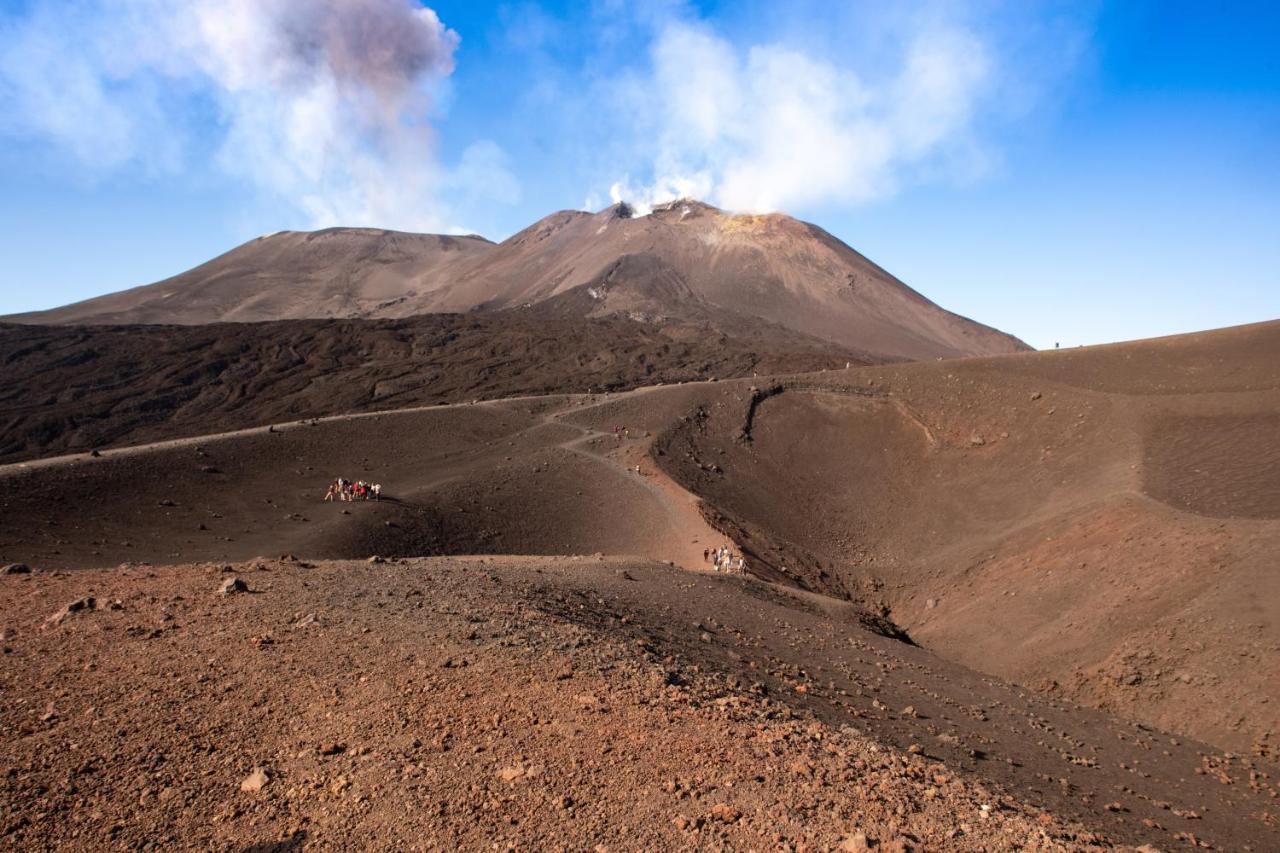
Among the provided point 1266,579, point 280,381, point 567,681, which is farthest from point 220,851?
point 280,381

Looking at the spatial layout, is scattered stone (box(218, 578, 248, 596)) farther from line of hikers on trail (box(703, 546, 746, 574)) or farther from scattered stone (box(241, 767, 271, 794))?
line of hikers on trail (box(703, 546, 746, 574))

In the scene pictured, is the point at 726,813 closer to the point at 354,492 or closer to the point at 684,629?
the point at 684,629

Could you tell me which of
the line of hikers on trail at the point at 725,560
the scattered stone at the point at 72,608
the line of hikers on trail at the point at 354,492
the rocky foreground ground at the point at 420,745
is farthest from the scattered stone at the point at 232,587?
the line of hikers on trail at the point at 354,492

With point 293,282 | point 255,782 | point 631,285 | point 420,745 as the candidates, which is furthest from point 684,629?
point 293,282

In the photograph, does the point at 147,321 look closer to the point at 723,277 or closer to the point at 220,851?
the point at 723,277

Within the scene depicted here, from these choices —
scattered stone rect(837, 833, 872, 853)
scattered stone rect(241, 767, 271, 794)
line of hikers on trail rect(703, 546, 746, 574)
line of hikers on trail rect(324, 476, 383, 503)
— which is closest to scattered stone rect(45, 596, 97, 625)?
scattered stone rect(241, 767, 271, 794)

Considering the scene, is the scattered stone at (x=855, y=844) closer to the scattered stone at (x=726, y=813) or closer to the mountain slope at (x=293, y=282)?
the scattered stone at (x=726, y=813)
